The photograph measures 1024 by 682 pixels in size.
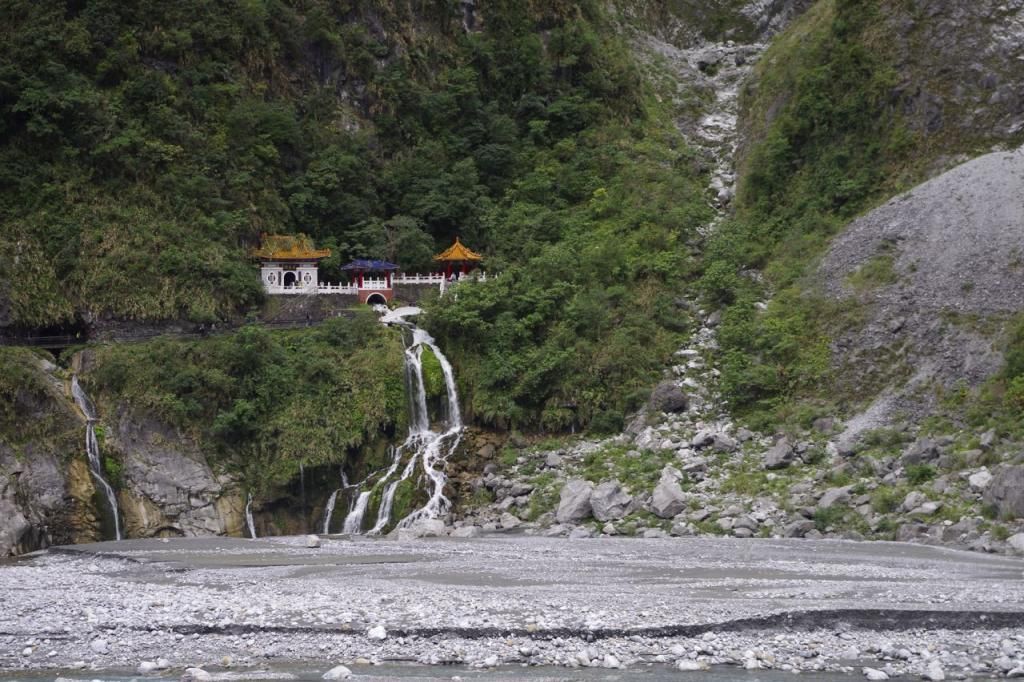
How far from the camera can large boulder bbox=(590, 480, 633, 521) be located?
36.5 m

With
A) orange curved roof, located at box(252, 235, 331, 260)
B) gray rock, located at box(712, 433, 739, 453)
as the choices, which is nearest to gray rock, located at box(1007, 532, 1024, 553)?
gray rock, located at box(712, 433, 739, 453)

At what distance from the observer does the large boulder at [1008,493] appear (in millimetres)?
30359

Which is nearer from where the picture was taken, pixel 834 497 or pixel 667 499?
pixel 834 497

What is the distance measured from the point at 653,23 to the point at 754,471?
56.1 metres

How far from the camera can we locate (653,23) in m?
85.8

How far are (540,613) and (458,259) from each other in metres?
35.0

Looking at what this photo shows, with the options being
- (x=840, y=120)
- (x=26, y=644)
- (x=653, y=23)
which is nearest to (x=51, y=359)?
(x=26, y=644)

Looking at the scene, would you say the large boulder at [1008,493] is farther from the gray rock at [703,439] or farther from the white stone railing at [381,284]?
the white stone railing at [381,284]

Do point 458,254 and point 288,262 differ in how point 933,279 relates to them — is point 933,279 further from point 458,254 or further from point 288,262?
point 288,262

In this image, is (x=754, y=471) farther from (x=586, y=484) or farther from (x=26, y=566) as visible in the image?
(x=26, y=566)

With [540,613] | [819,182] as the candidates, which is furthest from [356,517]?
[819,182]

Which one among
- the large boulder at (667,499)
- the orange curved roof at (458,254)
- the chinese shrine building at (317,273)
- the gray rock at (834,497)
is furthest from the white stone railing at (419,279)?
the gray rock at (834,497)

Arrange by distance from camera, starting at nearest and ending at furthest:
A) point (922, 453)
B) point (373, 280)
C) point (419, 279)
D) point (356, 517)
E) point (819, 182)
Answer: point (922, 453) < point (356, 517) < point (373, 280) < point (419, 279) < point (819, 182)

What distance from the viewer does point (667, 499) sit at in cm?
3588
